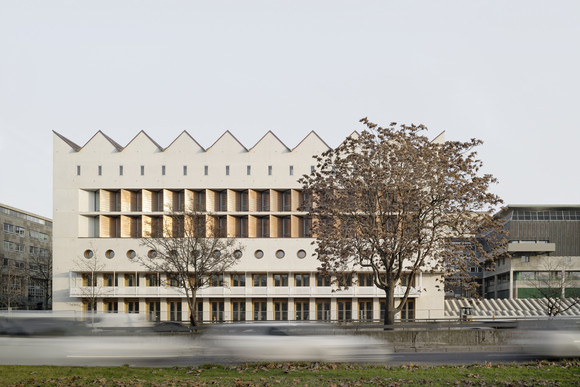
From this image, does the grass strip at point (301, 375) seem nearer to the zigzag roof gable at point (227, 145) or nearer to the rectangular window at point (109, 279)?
the rectangular window at point (109, 279)

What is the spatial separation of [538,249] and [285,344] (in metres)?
81.3

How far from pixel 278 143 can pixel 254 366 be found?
157 feet

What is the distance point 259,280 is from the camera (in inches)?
2527

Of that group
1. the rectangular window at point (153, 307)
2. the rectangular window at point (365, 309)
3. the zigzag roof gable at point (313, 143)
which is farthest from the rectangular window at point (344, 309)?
the rectangular window at point (153, 307)

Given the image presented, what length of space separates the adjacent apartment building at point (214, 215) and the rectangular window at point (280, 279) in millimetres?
101

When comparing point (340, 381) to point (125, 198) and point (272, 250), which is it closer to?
point (272, 250)

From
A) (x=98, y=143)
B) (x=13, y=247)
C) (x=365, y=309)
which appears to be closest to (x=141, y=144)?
(x=98, y=143)

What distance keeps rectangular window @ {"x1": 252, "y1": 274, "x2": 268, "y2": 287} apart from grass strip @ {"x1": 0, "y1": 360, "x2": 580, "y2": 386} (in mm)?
45780

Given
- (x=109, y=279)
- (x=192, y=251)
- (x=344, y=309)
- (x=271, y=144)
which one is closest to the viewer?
(x=192, y=251)

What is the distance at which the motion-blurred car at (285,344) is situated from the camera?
1898cm

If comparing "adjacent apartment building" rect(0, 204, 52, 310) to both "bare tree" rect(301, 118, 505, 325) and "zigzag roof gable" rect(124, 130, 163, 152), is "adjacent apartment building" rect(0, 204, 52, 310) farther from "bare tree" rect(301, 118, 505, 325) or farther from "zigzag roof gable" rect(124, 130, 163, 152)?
"bare tree" rect(301, 118, 505, 325)

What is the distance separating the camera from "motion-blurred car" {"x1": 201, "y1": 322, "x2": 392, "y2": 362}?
1898 centimetres

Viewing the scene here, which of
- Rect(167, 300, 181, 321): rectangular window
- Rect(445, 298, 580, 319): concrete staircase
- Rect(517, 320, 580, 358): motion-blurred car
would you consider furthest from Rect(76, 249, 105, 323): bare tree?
Rect(517, 320, 580, 358): motion-blurred car

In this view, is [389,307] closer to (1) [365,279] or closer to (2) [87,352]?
(2) [87,352]
